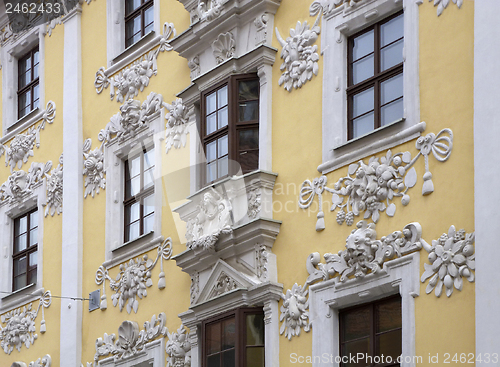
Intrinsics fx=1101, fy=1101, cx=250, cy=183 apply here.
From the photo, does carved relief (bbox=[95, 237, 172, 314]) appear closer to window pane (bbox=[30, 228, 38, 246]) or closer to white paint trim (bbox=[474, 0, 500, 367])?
window pane (bbox=[30, 228, 38, 246])

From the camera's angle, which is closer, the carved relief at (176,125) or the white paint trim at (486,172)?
the white paint trim at (486,172)

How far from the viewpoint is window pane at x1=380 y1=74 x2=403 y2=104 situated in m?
13.2

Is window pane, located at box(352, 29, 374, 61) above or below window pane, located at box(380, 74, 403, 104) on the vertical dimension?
above

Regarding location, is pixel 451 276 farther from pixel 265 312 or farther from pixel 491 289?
pixel 265 312

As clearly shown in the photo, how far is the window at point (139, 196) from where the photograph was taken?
17.0 metres

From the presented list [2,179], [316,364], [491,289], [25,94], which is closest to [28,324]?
[2,179]

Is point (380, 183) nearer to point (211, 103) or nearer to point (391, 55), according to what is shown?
point (391, 55)

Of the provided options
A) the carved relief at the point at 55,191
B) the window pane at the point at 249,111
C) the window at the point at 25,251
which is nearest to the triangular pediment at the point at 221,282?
the window pane at the point at 249,111

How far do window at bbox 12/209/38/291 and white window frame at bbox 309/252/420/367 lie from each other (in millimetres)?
7735

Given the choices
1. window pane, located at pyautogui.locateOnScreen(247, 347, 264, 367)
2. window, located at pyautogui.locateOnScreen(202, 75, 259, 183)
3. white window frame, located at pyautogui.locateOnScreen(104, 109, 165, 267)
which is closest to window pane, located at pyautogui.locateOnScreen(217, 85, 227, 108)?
window, located at pyautogui.locateOnScreen(202, 75, 259, 183)

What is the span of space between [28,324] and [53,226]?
1.74 meters

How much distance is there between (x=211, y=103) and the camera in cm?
1566

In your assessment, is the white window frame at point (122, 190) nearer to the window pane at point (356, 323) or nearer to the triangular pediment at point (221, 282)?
the triangular pediment at point (221, 282)

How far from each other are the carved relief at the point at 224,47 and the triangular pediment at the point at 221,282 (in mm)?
2994
